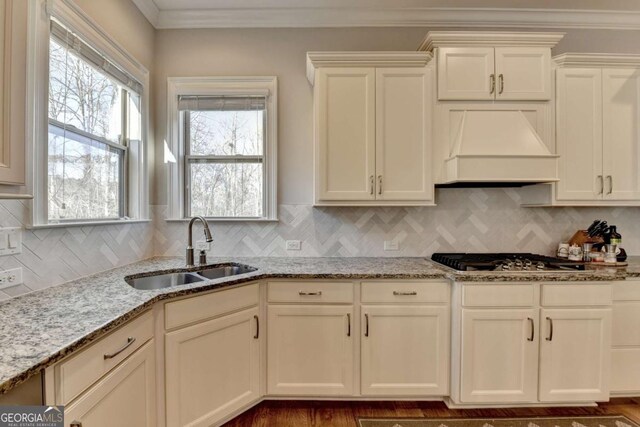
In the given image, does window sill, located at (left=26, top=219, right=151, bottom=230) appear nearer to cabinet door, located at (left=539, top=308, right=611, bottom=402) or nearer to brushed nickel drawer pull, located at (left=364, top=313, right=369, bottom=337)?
brushed nickel drawer pull, located at (left=364, top=313, right=369, bottom=337)

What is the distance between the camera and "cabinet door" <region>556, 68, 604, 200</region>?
247 cm

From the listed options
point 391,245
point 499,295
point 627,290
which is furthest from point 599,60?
point 391,245

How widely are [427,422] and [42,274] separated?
2307mm

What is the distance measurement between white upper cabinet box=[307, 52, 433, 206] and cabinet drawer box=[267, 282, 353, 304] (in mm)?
645

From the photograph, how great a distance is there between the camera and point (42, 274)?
163 centimetres

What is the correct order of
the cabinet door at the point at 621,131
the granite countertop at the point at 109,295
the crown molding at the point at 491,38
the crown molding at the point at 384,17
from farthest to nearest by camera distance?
the crown molding at the point at 384,17 → the cabinet door at the point at 621,131 → the crown molding at the point at 491,38 → the granite countertop at the point at 109,295

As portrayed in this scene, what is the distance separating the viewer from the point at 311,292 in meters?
2.16

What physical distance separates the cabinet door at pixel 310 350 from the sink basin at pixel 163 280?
1.97ft

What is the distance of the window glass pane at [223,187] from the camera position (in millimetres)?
2801

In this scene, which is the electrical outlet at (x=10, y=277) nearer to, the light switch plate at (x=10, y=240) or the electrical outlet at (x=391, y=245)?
the light switch plate at (x=10, y=240)

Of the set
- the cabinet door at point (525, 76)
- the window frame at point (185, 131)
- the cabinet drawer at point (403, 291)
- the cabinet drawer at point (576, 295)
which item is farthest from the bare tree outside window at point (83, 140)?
the cabinet drawer at point (576, 295)

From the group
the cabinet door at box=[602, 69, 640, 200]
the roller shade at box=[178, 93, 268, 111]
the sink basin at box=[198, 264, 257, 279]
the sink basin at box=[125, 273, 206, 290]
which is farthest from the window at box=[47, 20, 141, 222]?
the cabinet door at box=[602, 69, 640, 200]

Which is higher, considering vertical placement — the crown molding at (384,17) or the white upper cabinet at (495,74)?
the crown molding at (384,17)

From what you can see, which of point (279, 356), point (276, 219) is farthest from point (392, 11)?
point (279, 356)
